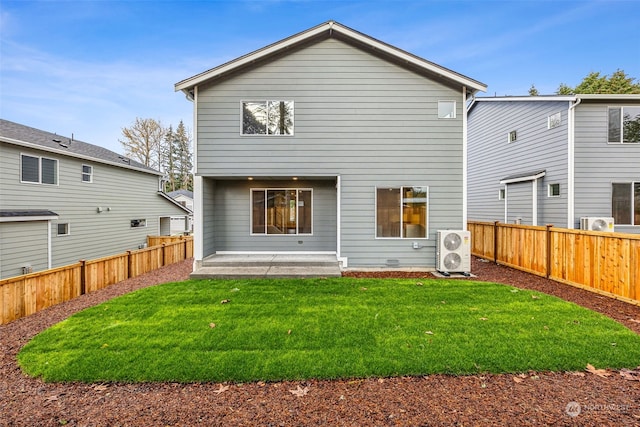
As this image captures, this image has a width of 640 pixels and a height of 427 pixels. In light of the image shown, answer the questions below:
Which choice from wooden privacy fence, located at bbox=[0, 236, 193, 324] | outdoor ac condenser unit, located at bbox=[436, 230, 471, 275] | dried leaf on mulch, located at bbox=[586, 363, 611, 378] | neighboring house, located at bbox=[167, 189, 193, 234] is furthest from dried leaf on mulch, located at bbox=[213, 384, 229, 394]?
neighboring house, located at bbox=[167, 189, 193, 234]

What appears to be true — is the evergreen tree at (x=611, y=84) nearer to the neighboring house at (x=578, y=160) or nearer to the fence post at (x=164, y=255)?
the neighboring house at (x=578, y=160)

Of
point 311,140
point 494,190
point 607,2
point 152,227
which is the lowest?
point 152,227

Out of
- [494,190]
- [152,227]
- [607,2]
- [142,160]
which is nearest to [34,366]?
[152,227]

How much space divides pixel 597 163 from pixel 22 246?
19887 millimetres

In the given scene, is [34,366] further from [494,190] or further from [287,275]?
[494,190]

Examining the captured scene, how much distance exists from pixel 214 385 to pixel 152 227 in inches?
Answer: 630

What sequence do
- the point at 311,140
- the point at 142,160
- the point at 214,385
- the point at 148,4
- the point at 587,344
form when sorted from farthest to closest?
the point at 142,160, the point at 148,4, the point at 311,140, the point at 587,344, the point at 214,385

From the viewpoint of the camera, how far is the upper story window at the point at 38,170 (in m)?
9.48

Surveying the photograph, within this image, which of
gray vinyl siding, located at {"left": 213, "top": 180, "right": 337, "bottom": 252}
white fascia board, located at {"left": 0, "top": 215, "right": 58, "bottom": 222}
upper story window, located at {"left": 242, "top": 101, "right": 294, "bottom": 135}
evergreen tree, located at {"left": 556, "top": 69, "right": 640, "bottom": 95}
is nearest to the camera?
upper story window, located at {"left": 242, "top": 101, "right": 294, "bottom": 135}

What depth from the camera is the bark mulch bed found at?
2.35 meters

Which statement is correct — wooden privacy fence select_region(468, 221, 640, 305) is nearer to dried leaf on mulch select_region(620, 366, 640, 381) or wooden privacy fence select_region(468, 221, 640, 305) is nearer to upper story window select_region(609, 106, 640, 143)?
dried leaf on mulch select_region(620, 366, 640, 381)

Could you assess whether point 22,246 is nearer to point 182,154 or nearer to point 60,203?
point 60,203

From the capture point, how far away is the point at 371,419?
7.68ft

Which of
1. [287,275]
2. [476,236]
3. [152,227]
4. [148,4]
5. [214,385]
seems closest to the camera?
[214,385]
